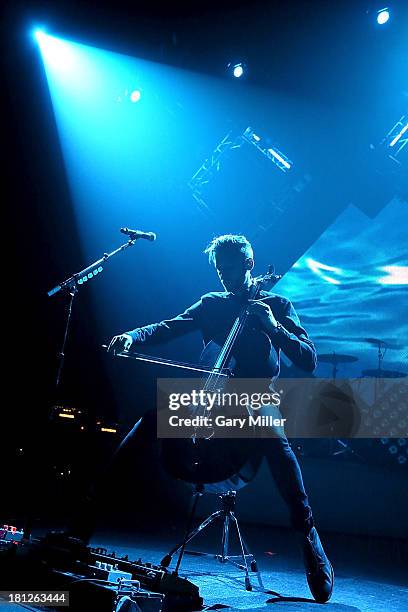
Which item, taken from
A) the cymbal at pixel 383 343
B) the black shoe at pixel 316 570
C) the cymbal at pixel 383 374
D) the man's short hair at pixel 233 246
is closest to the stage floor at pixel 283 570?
the black shoe at pixel 316 570

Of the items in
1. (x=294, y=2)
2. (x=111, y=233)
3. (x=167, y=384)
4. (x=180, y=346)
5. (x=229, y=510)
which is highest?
(x=294, y=2)

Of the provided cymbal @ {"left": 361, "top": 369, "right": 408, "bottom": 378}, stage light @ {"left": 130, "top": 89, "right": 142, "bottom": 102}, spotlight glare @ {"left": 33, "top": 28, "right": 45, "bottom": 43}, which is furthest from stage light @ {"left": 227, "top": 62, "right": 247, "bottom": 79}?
cymbal @ {"left": 361, "top": 369, "right": 408, "bottom": 378}

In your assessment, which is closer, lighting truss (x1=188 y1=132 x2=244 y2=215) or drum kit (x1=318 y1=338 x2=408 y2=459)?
drum kit (x1=318 y1=338 x2=408 y2=459)

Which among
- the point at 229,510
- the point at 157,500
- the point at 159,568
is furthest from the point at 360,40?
the point at 157,500

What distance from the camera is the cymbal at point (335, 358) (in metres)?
4.83

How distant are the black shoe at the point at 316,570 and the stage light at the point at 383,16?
427cm

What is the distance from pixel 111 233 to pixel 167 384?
256 cm

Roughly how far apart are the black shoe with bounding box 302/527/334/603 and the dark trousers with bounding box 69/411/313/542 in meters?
0.06

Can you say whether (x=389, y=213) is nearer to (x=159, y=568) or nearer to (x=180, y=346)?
(x=180, y=346)

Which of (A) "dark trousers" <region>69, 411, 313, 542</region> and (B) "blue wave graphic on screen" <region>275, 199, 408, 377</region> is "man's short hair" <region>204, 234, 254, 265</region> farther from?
(A) "dark trousers" <region>69, 411, 313, 542</region>

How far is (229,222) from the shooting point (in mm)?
5438

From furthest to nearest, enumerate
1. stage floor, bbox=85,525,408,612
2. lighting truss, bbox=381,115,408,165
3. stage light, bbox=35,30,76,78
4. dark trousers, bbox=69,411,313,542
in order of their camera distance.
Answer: stage light, bbox=35,30,76,78 < lighting truss, bbox=381,115,408,165 < dark trousers, bbox=69,411,313,542 < stage floor, bbox=85,525,408,612

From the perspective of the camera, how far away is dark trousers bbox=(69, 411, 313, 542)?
3.04 metres

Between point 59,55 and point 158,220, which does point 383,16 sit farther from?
point 59,55
